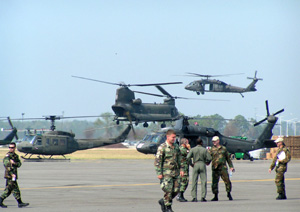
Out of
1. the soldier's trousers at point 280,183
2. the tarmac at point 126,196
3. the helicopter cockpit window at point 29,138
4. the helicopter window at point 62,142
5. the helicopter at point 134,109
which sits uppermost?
the helicopter at point 134,109

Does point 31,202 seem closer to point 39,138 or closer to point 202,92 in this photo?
point 39,138

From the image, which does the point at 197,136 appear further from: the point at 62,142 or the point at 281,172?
the point at 281,172

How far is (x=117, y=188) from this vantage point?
2039 centimetres

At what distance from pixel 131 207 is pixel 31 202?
117 inches

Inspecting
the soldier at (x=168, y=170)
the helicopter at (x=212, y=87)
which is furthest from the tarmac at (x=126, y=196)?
the helicopter at (x=212, y=87)

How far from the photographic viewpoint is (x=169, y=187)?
12.8m

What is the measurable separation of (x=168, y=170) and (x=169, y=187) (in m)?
0.36

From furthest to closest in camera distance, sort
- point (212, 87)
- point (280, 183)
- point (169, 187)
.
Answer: point (212, 87)
point (280, 183)
point (169, 187)

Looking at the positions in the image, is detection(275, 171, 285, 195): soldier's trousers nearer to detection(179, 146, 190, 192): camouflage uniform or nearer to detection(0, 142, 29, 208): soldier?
detection(179, 146, 190, 192): camouflage uniform

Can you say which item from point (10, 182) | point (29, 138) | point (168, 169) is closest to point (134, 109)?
point (29, 138)

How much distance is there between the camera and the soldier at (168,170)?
1280cm

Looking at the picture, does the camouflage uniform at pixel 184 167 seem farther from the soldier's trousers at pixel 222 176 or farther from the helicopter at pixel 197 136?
the helicopter at pixel 197 136

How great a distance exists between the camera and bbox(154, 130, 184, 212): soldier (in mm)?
12797

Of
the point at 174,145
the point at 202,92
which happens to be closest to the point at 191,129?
the point at 174,145
